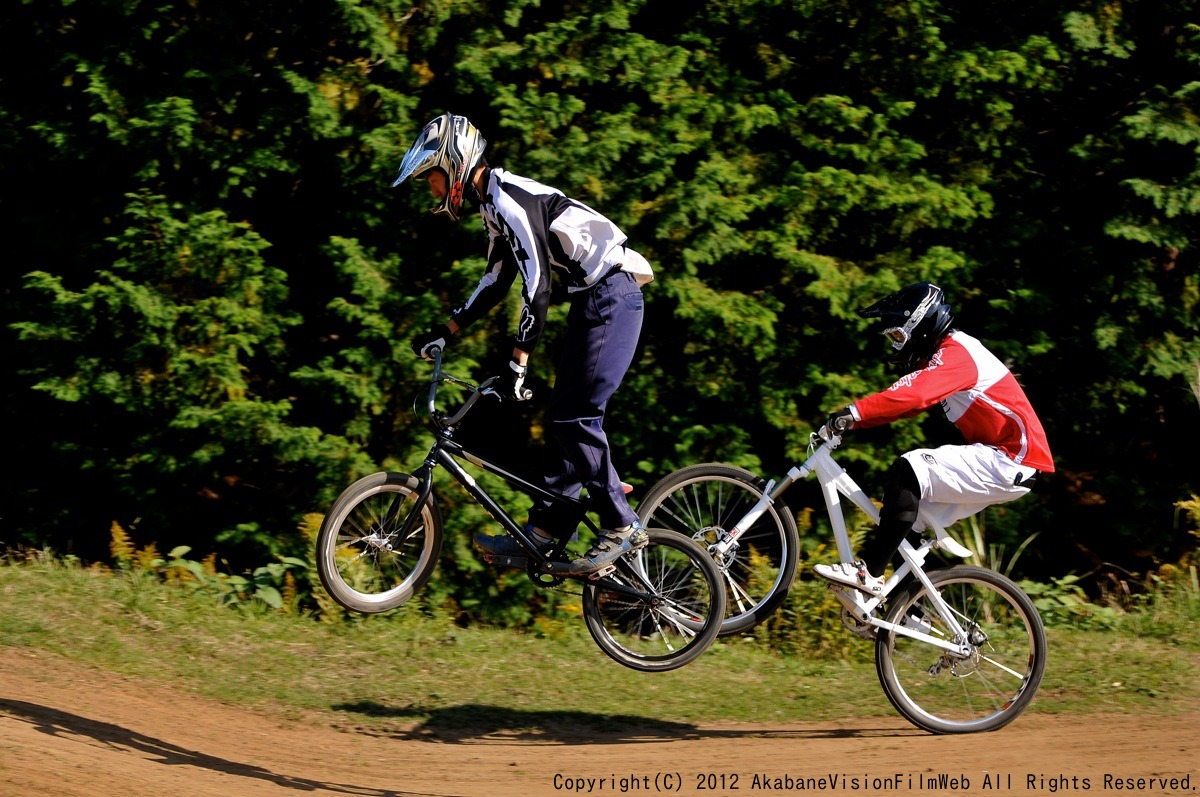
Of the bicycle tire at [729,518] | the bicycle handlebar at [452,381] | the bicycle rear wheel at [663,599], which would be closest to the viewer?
the bicycle handlebar at [452,381]

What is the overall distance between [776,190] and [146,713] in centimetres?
679

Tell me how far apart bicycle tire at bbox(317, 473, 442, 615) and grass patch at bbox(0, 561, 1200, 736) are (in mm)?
970

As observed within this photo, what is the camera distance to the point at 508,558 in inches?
264

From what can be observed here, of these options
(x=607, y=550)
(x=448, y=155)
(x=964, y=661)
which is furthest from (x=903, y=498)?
(x=448, y=155)

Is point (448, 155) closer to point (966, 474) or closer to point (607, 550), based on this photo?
point (607, 550)

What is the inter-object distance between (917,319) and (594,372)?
72.9 inches

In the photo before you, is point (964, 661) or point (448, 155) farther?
point (964, 661)

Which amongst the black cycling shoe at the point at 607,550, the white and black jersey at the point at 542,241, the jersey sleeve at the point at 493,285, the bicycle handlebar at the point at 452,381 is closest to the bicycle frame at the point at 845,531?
the black cycling shoe at the point at 607,550

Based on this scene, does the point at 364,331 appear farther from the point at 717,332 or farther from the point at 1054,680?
the point at 1054,680

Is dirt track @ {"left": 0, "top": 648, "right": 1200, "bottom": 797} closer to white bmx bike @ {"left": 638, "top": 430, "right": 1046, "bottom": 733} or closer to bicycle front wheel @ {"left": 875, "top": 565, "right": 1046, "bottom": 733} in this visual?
bicycle front wheel @ {"left": 875, "top": 565, "right": 1046, "bottom": 733}

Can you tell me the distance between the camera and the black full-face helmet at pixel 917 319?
673cm

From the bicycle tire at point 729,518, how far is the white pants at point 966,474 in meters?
0.80

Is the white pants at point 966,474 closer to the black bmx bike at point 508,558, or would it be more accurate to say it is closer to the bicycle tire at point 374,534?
the black bmx bike at point 508,558

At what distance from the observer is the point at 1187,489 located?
11469 millimetres
